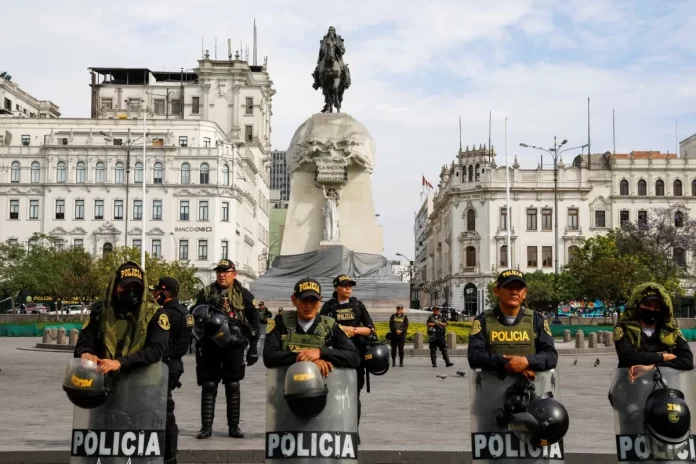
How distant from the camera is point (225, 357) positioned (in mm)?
11344

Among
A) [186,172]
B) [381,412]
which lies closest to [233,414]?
[381,412]

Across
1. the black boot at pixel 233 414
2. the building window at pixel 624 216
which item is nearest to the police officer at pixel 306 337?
the black boot at pixel 233 414

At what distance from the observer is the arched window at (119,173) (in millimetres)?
87000

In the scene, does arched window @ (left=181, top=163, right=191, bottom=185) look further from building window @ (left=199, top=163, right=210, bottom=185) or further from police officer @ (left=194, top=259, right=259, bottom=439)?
police officer @ (left=194, top=259, right=259, bottom=439)

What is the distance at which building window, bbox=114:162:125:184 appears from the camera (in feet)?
285

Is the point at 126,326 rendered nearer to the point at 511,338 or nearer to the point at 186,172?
the point at 511,338

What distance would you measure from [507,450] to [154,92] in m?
101

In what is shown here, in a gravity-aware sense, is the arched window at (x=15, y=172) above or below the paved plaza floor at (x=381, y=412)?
above

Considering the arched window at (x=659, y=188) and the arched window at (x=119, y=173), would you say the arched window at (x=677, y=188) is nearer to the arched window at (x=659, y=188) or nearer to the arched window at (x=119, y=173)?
the arched window at (x=659, y=188)

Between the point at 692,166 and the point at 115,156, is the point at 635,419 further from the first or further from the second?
the point at 692,166

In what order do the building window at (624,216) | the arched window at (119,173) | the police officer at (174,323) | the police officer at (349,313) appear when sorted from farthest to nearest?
the building window at (624,216), the arched window at (119,173), the police officer at (349,313), the police officer at (174,323)

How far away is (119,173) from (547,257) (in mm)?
38917

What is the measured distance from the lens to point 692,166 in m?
94.0

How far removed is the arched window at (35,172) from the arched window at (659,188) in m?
54.2
